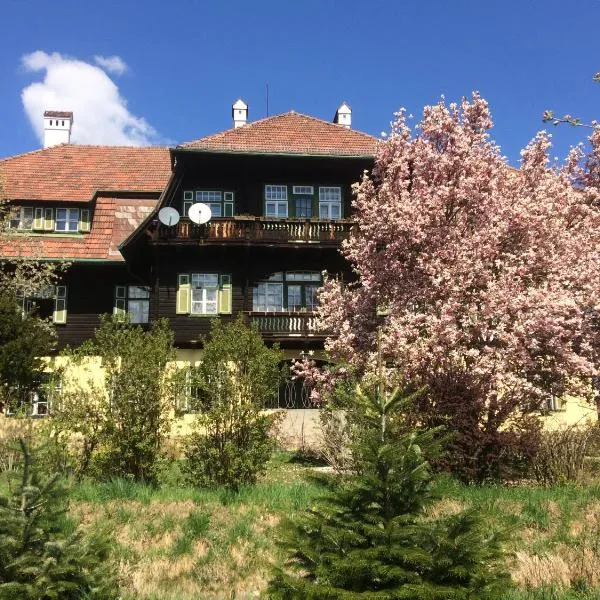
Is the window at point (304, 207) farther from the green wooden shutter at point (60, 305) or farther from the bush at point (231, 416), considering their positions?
the bush at point (231, 416)

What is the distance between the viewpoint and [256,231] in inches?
944

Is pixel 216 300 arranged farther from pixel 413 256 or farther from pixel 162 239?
pixel 413 256

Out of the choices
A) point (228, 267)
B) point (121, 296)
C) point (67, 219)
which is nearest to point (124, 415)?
point (228, 267)

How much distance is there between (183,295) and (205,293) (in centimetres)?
85

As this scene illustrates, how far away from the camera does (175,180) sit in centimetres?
2461

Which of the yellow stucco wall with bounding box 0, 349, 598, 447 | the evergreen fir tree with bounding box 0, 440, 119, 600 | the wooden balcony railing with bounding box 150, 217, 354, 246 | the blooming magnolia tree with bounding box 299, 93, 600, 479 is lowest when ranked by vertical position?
the evergreen fir tree with bounding box 0, 440, 119, 600

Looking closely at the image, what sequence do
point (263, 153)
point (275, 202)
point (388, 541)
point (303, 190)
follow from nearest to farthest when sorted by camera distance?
point (388, 541), point (263, 153), point (275, 202), point (303, 190)

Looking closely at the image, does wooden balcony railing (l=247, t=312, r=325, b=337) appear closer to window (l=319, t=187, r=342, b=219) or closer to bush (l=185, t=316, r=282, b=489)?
window (l=319, t=187, r=342, b=219)

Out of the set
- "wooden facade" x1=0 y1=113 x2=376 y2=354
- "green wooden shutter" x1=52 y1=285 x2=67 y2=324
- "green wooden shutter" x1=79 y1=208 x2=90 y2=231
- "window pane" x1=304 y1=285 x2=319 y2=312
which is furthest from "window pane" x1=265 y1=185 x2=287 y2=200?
"green wooden shutter" x1=52 y1=285 x2=67 y2=324

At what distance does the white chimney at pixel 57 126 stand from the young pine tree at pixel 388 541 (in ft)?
108

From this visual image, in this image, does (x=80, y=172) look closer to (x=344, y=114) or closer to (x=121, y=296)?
(x=121, y=296)

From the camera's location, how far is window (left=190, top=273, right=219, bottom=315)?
24.6m

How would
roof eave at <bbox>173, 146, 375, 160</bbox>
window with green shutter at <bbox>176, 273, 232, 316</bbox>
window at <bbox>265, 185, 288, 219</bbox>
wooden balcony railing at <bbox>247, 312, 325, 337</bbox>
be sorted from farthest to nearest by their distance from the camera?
window at <bbox>265, 185, 288, 219</bbox> < window with green shutter at <bbox>176, 273, 232, 316</bbox> < roof eave at <bbox>173, 146, 375, 160</bbox> < wooden balcony railing at <bbox>247, 312, 325, 337</bbox>

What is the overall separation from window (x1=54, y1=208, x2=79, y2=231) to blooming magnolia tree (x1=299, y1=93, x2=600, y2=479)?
1503 cm
